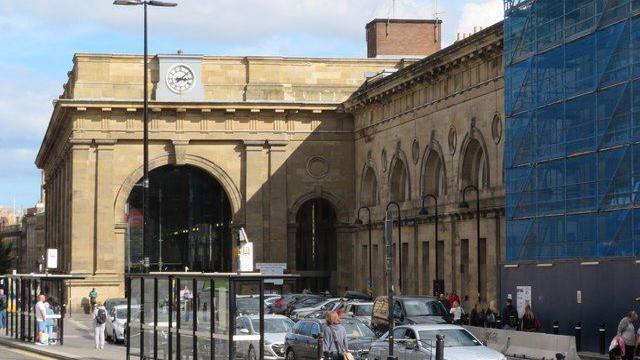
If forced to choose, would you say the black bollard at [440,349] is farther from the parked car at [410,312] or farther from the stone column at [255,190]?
the stone column at [255,190]

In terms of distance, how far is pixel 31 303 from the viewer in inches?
1908

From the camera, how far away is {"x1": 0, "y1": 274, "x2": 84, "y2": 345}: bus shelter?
4672 centimetres

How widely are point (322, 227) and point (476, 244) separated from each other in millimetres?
27342

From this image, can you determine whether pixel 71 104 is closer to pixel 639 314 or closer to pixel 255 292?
pixel 639 314

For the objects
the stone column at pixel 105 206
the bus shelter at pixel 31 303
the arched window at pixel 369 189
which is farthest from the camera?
the arched window at pixel 369 189

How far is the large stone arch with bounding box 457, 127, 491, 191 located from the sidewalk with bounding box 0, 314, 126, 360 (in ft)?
56.2

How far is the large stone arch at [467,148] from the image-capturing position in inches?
2398

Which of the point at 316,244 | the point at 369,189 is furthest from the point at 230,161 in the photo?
the point at 316,244

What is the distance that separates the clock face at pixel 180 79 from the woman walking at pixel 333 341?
2245 inches

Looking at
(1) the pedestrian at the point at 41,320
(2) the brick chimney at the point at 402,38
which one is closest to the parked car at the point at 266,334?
(1) the pedestrian at the point at 41,320

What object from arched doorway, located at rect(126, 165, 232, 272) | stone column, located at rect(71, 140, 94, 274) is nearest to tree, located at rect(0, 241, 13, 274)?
arched doorway, located at rect(126, 165, 232, 272)

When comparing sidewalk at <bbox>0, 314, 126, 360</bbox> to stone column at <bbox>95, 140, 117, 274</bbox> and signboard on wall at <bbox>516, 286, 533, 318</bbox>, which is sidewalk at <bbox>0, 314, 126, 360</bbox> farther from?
stone column at <bbox>95, 140, 117, 274</bbox>

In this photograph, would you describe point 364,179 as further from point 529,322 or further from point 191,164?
point 529,322

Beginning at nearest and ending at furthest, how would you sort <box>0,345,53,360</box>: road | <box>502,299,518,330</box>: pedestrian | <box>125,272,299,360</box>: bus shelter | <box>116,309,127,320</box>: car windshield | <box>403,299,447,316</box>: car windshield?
<box>125,272,299,360</box>: bus shelter → <box>0,345,53,360</box>: road → <box>403,299,447,316</box>: car windshield → <box>502,299,518,330</box>: pedestrian → <box>116,309,127,320</box>: car windshield
